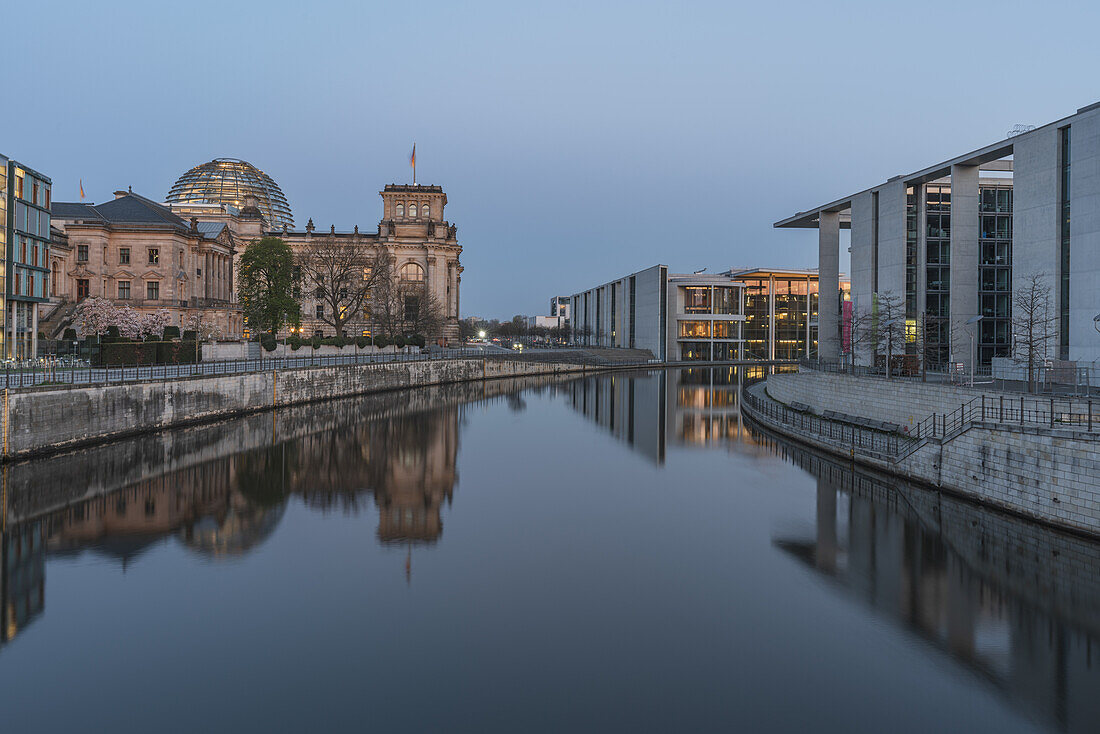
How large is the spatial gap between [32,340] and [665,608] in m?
45.2

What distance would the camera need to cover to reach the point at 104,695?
37.7 ft

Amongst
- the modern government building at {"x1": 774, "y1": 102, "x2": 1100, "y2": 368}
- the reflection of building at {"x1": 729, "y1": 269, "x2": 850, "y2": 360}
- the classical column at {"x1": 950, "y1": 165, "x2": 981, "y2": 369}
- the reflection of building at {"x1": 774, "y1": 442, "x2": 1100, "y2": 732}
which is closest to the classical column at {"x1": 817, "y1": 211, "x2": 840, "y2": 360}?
the modern government building at {"x1": 774, "y1": 102, "x2": 1100, "y2": 368}

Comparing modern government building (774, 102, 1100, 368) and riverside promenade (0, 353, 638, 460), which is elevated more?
modern government building (774, 102, 1100, 368)

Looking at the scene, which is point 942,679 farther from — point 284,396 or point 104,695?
point 284,396

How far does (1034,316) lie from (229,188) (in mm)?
123493

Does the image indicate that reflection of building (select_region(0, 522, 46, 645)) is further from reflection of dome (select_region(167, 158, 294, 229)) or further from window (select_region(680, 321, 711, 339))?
reflection of dome (select_region(167, 158, 294, 229))

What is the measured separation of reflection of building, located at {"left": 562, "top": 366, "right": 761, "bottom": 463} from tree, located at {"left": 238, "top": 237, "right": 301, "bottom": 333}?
28.2 m

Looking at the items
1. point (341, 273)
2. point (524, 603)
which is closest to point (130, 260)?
point (341, 273)

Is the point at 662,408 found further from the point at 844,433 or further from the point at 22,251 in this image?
the point at 22,251

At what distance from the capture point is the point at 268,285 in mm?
68750

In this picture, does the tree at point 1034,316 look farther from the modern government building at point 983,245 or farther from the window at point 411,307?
the window at point 411,307

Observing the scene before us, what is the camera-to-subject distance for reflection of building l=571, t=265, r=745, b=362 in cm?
10700

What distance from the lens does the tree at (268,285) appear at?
66750 mm

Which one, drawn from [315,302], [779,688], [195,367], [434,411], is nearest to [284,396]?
[195,367]
